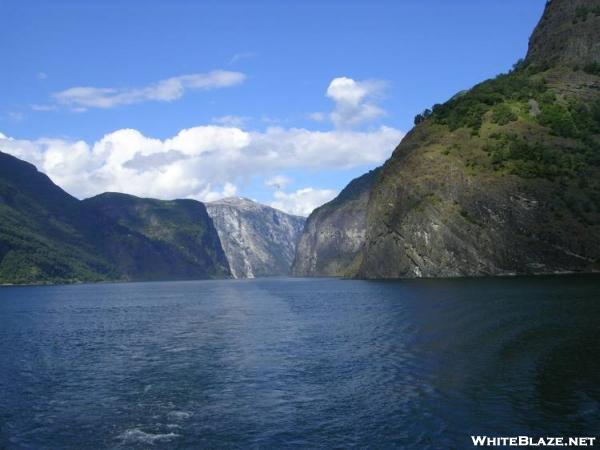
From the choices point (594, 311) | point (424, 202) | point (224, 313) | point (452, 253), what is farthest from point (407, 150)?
point (594, 311)

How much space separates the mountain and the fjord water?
75281 millimetres

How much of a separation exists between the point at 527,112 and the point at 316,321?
459 feet

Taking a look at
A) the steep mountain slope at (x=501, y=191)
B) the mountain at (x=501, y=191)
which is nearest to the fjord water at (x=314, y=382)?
the mountain at (x=501, y=191)

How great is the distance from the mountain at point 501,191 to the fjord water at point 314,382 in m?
75.3

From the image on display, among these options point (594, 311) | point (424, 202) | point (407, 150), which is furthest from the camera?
point (407, 150)

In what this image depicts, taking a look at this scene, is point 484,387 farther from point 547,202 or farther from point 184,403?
point 547,202

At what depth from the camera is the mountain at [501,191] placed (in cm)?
14638

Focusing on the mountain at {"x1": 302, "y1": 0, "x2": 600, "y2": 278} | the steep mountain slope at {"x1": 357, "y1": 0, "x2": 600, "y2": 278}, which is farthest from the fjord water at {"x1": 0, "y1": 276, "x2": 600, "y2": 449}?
the steep mountain slope at {"x1": 357, "y1": 0, "x2": 600, "y2": 278}

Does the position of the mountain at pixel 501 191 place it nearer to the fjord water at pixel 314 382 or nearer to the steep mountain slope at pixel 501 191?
the steep mountain slope at pixel 501 191

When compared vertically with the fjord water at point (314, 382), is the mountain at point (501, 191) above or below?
above

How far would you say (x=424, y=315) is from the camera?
72688 mm

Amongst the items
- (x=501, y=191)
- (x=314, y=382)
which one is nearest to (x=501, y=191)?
(x=501, y=191)

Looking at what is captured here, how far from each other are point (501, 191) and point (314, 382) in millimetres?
130902

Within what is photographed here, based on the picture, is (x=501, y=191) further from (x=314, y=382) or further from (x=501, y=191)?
(x=314, y=382)
